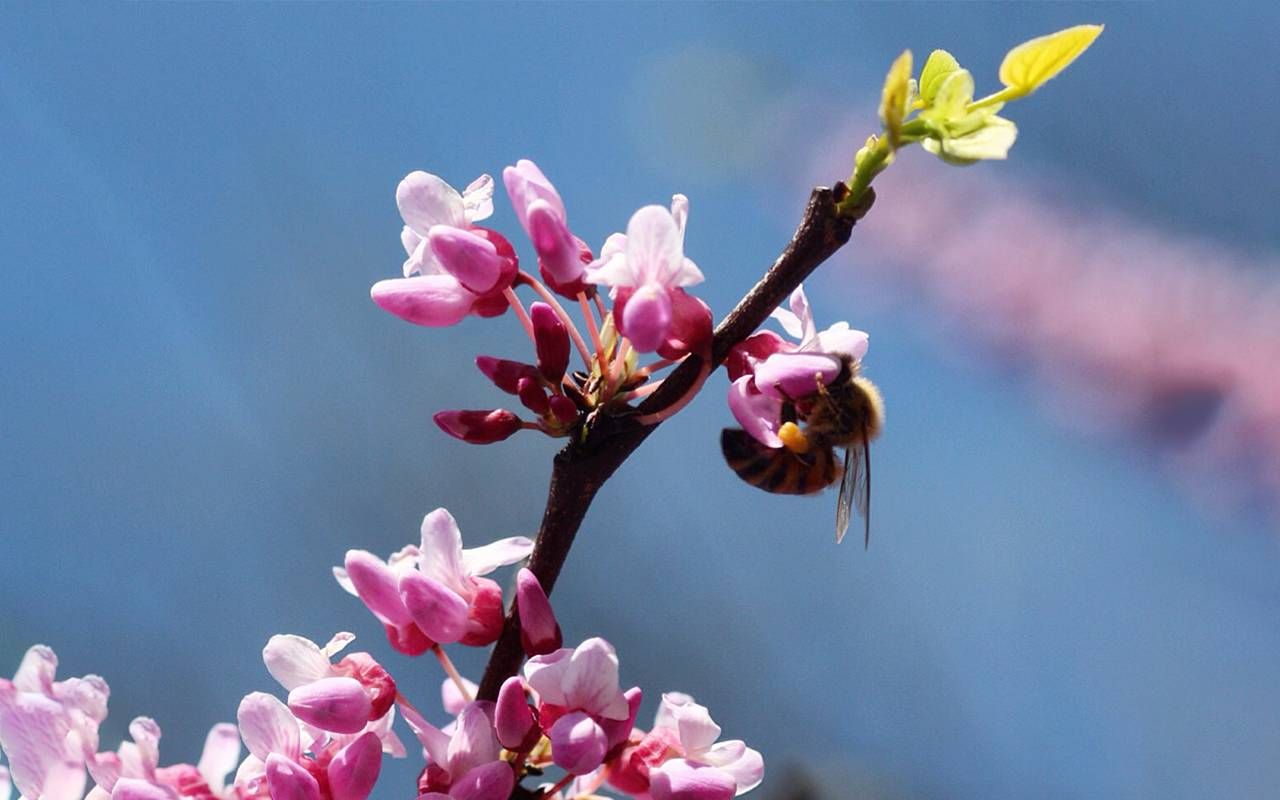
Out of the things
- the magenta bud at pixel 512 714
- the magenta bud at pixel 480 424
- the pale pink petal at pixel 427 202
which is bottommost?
the magenta bud at pixel 512 714

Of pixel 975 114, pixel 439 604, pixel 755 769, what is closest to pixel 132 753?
pixel 439 604

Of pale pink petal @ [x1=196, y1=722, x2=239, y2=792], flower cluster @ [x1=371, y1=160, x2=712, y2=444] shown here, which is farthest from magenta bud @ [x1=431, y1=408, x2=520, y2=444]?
pale pink petal @ [x1=196, y1=722, x2=239, y2=792]

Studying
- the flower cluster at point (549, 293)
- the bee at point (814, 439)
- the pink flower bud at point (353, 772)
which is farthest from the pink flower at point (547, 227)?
the pink flower bud at point (353, 772)

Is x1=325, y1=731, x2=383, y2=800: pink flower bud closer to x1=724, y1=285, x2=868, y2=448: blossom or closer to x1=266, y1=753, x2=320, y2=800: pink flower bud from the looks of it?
x1=266, y1=753, x2=320, y2=800: pink flower bud

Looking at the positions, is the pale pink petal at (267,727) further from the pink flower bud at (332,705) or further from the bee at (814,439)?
the bee at (814,439)

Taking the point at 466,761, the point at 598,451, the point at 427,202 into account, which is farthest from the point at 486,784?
the point at 427,202

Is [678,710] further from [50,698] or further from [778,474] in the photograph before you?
[50,698]

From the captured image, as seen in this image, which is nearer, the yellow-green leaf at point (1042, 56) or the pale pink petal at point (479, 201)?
the yellow-green leaf at point (1042, 56)

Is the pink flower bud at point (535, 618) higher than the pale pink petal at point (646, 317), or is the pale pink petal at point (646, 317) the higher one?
the pale pink petal at point (646, 317)
